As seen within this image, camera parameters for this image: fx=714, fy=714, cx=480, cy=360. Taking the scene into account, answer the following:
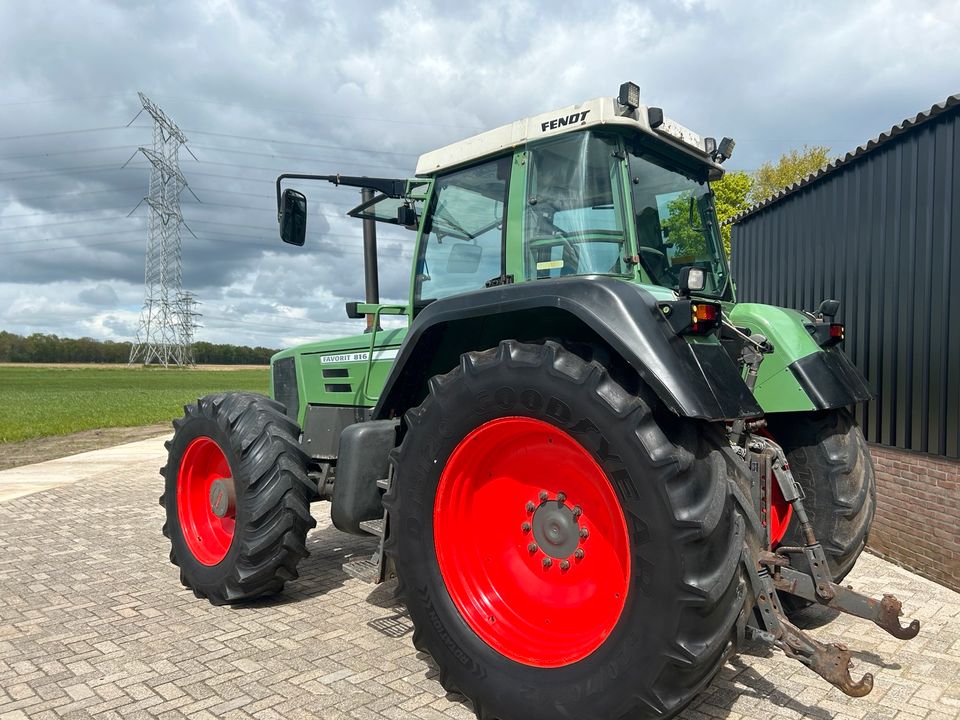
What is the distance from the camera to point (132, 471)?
32.4 ft

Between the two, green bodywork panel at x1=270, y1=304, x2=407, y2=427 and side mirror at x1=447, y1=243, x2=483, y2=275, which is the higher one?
side mirror at x1=447, y1=243, x2=483, y2=275

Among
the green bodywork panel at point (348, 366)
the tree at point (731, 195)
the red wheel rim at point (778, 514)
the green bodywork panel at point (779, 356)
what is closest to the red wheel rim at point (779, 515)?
the red wheel rim at point (778, 514)

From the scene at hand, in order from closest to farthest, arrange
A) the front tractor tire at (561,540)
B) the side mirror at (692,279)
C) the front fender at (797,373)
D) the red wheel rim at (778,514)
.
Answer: the front tractor tire at (561,540), the side mirror at (692,279), the front fender at (797,373), the red wheel rim at (778,514)

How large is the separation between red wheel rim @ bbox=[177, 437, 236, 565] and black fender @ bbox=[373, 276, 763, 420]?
6.22 ft

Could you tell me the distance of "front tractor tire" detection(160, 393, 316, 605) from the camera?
396 cm

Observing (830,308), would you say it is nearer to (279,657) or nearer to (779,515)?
(779,515)

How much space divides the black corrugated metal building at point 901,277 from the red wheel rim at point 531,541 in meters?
3.48

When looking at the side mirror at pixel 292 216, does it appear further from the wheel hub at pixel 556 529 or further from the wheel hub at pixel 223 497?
the wheel hub at pixel 556 529

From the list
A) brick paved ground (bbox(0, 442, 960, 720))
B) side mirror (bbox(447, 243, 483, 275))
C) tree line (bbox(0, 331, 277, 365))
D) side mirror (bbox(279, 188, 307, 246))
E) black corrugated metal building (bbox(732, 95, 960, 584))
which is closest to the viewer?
brick paved ground (bbox(0, 442, 960, 720))

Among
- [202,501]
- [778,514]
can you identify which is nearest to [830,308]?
[778,514]

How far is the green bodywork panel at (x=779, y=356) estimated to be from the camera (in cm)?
352

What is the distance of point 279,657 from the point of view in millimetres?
3439

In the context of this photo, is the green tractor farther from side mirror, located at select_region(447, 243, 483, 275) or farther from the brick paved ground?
the brick paved ground

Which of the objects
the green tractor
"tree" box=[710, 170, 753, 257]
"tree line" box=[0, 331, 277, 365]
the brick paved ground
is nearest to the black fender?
the green tractor
